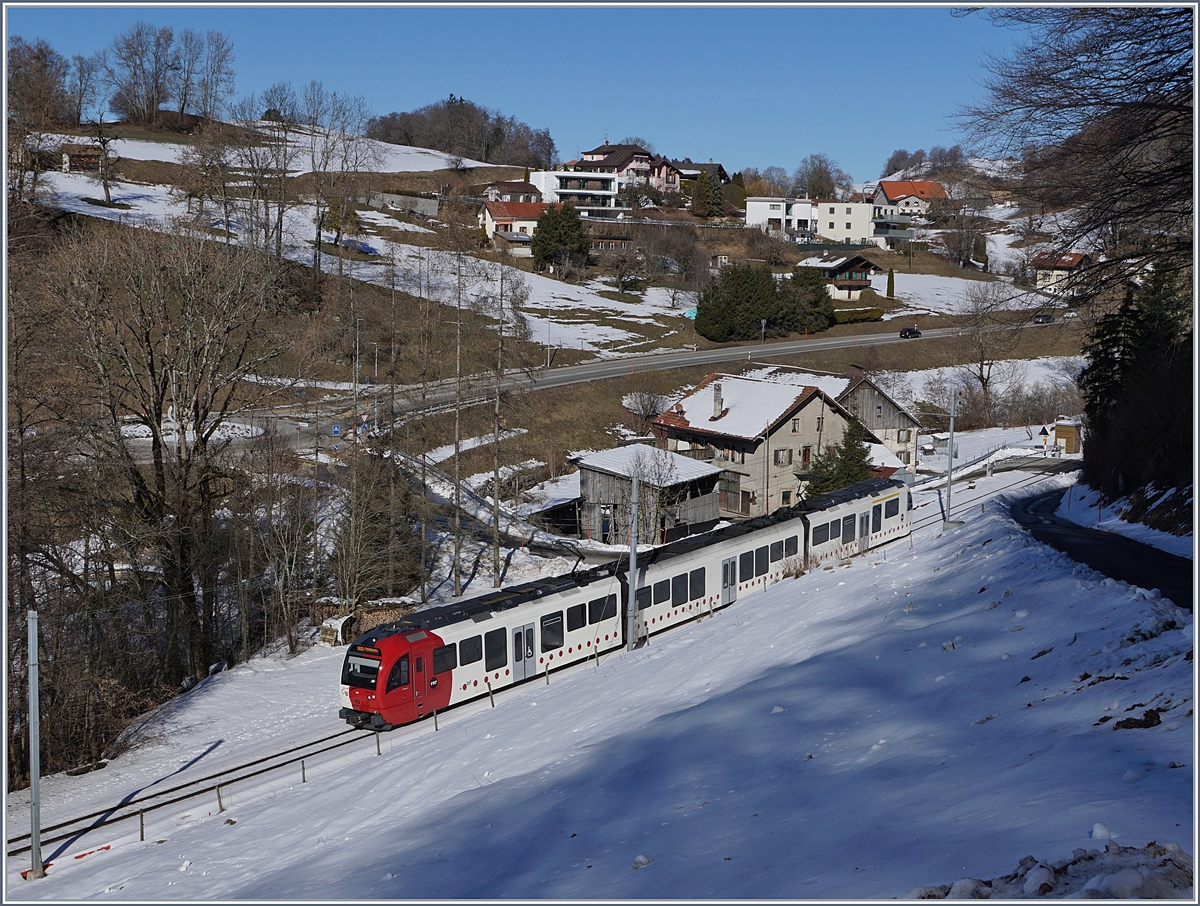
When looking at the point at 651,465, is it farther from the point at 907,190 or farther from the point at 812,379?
the point at 907,190

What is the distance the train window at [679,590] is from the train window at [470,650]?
7055mm

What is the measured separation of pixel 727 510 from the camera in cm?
5075

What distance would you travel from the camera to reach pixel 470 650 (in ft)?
73.9

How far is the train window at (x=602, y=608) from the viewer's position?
2536 cm

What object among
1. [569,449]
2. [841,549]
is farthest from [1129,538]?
[569,449]

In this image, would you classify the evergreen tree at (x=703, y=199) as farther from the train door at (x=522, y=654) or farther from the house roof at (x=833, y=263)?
the train door at (x=522, y=654)

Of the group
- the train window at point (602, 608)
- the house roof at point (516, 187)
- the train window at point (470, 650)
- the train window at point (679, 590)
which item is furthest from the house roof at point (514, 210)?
the train window at point (470, 650)

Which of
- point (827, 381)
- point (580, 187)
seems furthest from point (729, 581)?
point (580, 187)

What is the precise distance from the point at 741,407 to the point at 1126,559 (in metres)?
30.2

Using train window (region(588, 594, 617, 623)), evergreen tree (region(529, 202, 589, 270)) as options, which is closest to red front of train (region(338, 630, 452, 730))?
train window (region(588, 594, 617, 623))

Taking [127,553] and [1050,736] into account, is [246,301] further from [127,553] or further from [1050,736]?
[1050,736]

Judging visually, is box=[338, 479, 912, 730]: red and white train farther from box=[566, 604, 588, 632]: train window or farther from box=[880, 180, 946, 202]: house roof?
box=[880, 180, 946, 202]: house roof

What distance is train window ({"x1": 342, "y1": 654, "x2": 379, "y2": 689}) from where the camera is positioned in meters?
21.2

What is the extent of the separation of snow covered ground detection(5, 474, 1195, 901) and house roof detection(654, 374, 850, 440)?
85.3 feet
